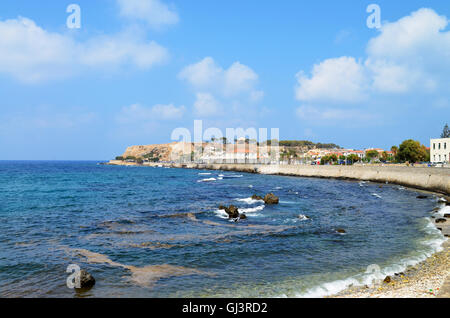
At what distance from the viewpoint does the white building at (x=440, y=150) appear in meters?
70.9

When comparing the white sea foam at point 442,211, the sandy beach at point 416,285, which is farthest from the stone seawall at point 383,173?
the sandy beach at point 416,285

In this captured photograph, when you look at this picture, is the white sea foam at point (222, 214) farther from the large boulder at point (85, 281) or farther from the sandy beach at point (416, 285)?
the sandy beach at point (416, 285)

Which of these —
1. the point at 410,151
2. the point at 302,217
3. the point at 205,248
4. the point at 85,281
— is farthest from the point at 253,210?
the point at 410,151

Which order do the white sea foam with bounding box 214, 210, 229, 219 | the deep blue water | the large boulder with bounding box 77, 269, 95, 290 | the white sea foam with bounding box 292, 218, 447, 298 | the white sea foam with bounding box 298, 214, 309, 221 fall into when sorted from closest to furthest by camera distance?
the white sea foam with bounding box 292, 218, 447, 298 < the large boulder with bounding box 77, 269, 95, 290 < the deep blue water < the white sea foam with bounding box 298, 214, 309, 221 < the white sea foam with bounding box 214, 210, 229, 219

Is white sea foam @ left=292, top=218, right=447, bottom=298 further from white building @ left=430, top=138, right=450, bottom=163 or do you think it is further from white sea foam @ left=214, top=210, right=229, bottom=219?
white building @ left=430, top=138, right=450, bottom=163

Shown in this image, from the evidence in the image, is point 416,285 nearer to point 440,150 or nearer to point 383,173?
point 383,173

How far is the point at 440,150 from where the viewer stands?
240 feet

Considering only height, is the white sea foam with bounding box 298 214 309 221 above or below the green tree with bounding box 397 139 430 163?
below

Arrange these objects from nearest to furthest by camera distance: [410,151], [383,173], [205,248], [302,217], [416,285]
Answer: [416,285] < [205,248] < [302,217] < [383,173] < [410,151]

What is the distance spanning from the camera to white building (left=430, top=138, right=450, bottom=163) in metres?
70.9

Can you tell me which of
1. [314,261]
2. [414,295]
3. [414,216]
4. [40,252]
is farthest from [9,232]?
[414,216]

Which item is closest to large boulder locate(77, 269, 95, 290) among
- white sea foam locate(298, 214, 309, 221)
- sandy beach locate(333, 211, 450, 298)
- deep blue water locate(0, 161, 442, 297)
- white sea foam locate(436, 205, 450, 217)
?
deep blue water locate(0, 161, 442, 297)

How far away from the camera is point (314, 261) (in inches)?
549
